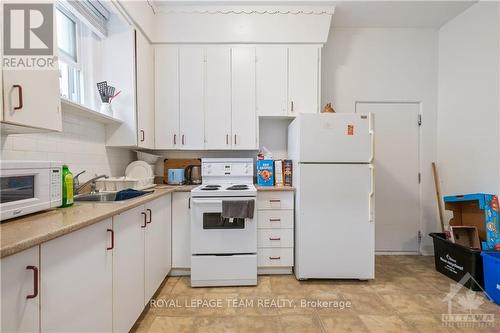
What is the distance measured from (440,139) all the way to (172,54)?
3.49 m

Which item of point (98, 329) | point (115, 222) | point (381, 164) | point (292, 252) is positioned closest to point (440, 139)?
point (381, 164)

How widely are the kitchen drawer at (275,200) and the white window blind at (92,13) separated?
7.22 feet

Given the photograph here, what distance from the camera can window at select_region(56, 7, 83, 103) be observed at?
1937 millimetres

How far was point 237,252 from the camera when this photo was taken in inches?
88.9

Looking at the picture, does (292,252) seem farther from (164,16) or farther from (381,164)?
(164,16)

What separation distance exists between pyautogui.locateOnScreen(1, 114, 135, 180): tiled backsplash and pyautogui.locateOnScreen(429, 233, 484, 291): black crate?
11.6ft

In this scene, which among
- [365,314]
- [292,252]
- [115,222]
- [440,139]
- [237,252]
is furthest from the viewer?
[440,139]

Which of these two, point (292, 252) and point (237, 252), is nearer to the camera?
point (237, 252)

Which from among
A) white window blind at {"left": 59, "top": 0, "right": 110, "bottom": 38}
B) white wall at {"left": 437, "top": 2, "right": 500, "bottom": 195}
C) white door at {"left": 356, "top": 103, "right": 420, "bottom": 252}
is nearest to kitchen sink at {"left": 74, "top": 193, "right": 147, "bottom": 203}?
white window blind at {"left": 59, "top": 0, "right": 110, "bottom": 38}

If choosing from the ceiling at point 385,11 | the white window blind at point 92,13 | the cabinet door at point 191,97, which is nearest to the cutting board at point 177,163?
the cabinet door at point 191,97

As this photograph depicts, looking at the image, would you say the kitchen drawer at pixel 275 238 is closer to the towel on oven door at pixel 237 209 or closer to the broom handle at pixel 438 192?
the towel on oven door at pixel 237 209

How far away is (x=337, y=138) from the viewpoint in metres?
2.26

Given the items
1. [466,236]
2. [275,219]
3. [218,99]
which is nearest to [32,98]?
[218,99]

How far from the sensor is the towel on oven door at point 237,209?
2.16 metres
